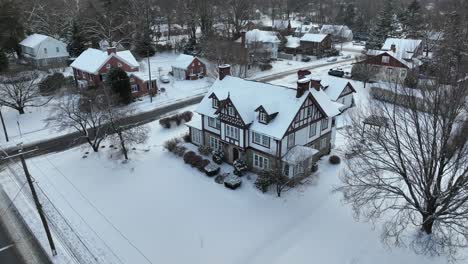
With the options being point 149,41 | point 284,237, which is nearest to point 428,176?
point 284,237

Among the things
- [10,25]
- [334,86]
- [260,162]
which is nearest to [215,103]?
[260,162]

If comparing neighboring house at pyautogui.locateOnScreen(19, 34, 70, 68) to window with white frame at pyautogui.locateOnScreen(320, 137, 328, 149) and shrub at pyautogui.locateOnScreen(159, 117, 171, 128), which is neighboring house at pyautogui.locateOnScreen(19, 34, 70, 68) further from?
window with white frame at pyautogui.locateOnScreen(320, 137, 328, 149)

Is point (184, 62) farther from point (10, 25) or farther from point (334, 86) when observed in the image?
point (10, 25)

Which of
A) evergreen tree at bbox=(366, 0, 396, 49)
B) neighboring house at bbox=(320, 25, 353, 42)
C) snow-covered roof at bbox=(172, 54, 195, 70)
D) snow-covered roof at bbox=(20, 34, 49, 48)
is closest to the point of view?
snow-covered roof at bbox=(172, 54, 195, 70)

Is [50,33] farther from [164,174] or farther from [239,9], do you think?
[164,174]

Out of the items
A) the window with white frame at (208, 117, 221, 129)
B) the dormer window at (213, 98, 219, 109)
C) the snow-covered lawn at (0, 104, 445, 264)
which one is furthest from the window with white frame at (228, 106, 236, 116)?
the snow-covered lawn at (0, 104, 445, 264)

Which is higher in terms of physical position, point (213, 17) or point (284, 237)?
point (213, 17)
